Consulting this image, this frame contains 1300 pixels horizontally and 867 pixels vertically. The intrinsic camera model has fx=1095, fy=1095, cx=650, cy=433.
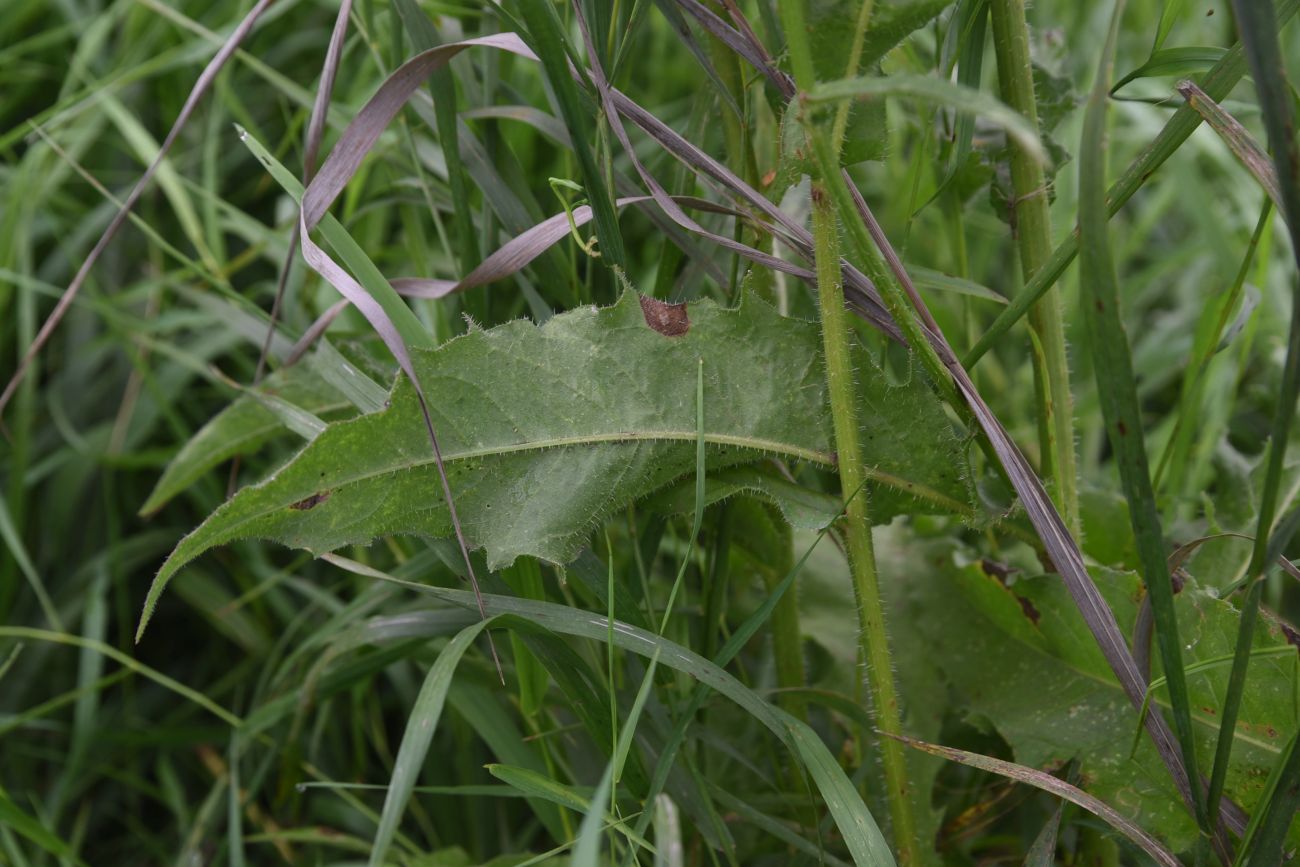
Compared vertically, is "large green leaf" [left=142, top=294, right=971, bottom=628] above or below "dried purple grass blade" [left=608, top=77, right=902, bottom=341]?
below

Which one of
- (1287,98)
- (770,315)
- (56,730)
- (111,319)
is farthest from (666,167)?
(56,730)

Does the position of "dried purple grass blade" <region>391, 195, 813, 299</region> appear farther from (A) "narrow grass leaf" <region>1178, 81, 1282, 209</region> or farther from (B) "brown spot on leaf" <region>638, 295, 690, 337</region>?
(A) "narrow grass leaf" <region>1178, 81, 1282, 209</region>

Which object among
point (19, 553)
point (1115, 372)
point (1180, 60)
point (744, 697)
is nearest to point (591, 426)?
point (744, 697)

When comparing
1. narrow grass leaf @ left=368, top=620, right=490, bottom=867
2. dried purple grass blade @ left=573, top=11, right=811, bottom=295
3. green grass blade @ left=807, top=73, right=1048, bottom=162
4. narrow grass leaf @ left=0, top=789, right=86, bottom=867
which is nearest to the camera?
green grass blade @ left=807, top=73, right=1048, bottom=162

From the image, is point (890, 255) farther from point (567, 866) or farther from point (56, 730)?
point (56, 730)

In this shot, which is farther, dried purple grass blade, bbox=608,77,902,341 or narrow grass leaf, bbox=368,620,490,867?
dried purple grass blade, bbox=608,77,902,341

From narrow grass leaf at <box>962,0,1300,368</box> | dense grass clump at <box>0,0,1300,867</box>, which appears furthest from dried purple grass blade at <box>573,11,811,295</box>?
narrow grass leaf at <box>962,0,1300,368</box>
